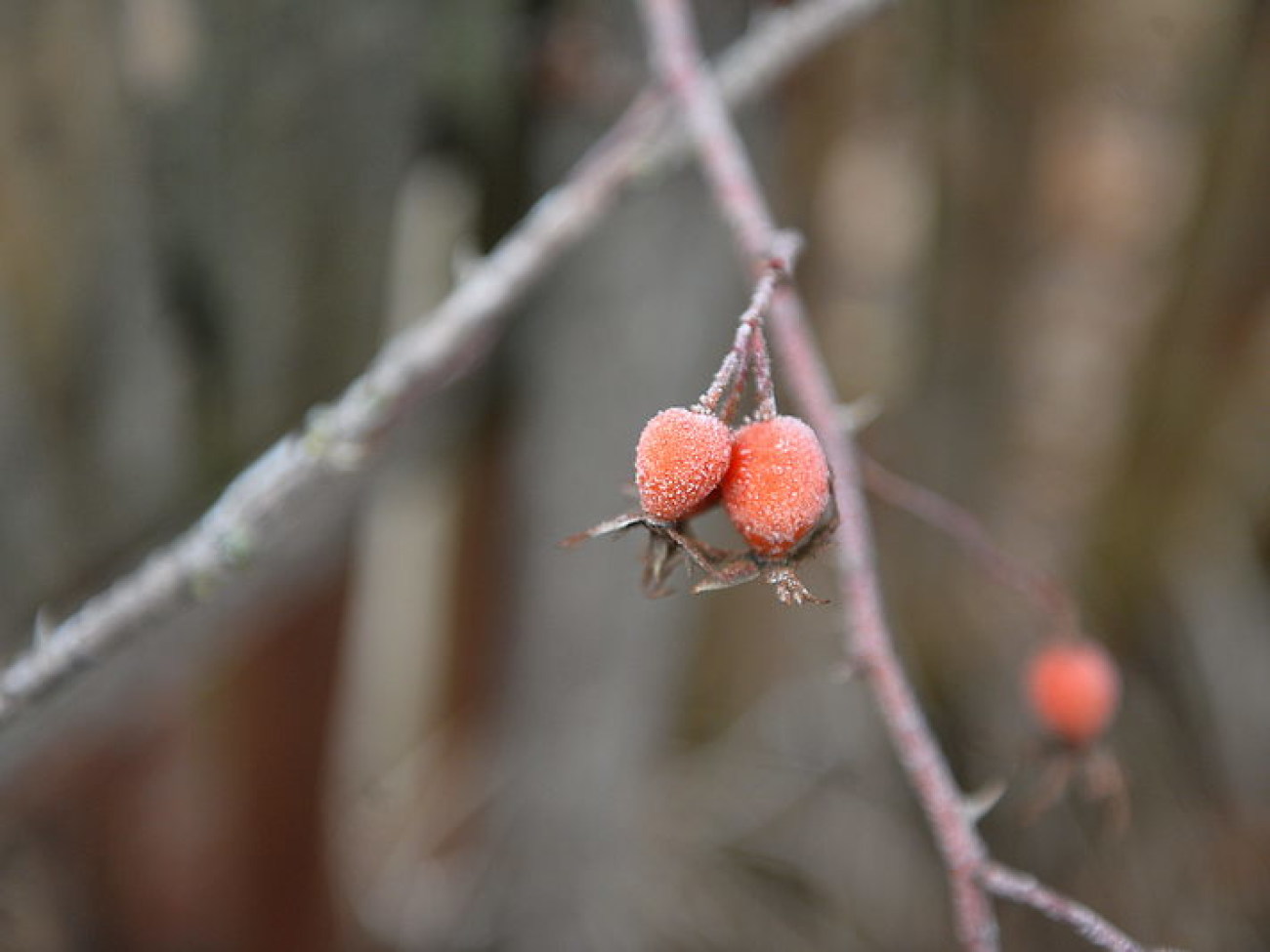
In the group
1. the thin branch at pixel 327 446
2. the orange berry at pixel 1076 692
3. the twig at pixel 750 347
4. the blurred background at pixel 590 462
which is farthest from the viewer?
the blurred background at pixel 590 462

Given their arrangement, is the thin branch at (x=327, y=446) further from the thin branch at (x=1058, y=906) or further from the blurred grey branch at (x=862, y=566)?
the thin branch at (x=1058, y=906)

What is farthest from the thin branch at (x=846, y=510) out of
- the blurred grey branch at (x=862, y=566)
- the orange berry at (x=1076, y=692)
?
the orange berry at (x=1076, y=692)

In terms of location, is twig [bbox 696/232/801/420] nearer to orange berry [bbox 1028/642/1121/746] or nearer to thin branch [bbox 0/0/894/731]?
thin branch [bbox 0/0/894/731]

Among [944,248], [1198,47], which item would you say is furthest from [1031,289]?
[1198,47]

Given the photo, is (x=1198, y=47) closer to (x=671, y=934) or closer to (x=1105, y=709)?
(x=1105, y=709)

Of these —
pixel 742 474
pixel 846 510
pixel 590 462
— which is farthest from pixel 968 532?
pixel 590 462

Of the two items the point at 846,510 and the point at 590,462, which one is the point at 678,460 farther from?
the point at 590,462

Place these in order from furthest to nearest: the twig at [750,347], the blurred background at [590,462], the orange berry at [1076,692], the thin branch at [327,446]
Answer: the blurred background at [590,462]
the orange berry at [1076,692]
the thin branch at [327,446]
the twig at [750,347]
